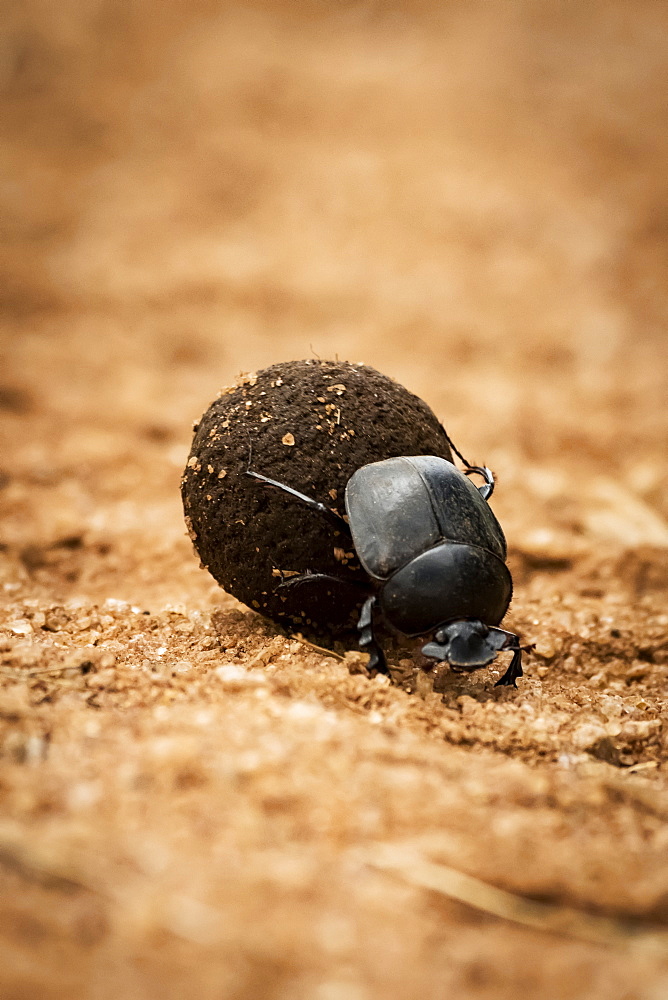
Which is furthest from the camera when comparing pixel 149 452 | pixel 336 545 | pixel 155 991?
pixel 149 452

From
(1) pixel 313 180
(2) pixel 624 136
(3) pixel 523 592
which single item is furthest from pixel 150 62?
(3) pixel 523 592

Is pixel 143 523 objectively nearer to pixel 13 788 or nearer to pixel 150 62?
pixel 13 788

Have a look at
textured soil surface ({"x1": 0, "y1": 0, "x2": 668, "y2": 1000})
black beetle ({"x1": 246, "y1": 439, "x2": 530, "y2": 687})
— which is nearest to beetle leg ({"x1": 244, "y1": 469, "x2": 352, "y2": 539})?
black beetle ({"x1": 246, "y1": 439, "x2": 530, "y2": 687})

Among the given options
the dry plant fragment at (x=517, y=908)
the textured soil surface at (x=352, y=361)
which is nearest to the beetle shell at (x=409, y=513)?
the textured soil surface at (x=352, y=361)

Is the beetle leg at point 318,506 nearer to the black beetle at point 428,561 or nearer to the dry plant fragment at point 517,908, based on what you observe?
the black beetle at point 428,561

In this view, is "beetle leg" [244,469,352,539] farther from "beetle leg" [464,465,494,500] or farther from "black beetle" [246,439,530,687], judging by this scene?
"beetle leg" [464,465,494,500]

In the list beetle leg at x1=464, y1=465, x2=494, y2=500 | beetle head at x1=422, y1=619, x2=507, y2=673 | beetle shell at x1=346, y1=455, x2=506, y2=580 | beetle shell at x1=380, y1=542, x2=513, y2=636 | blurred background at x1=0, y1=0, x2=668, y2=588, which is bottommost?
beetle head at x1=422, y1=619, x2=507, y2=673

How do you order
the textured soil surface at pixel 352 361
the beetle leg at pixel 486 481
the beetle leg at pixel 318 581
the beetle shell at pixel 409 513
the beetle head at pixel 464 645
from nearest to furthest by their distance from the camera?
1. the textured soil surface at pixel 352 361
2. the beetle head at pixel 464 645
3. the beetle shell at pixel 409 513
4. the beetle leg at pixel 318 581
5. the beetle leg at pixel 486 481
